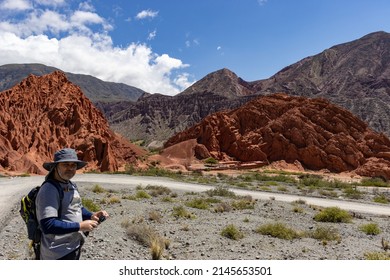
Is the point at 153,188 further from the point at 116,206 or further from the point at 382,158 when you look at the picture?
the point at 382,158

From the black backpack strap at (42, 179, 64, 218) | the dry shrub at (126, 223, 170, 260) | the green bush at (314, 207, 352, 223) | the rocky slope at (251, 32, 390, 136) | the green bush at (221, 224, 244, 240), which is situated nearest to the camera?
the black backpack strap at (42, 179, 64, 218)

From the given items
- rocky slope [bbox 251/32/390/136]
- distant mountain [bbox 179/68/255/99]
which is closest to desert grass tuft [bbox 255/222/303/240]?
rocky slope [bbox 251/32/390/136]

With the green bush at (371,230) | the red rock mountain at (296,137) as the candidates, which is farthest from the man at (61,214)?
the red rock mountain at (296,137)

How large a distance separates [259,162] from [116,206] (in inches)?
1509

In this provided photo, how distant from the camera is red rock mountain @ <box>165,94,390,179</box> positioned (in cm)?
4772

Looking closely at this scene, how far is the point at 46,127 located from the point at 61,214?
4064 cm

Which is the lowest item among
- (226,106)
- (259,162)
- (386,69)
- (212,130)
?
(259,162)

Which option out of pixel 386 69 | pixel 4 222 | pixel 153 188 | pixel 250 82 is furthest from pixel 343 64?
pixel 4 222

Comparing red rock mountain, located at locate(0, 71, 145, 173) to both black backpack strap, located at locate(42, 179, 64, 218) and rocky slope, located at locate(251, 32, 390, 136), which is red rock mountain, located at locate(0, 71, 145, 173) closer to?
black backpack strap, located at locate(42, 179, 64, 218)

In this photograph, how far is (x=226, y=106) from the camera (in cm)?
11706

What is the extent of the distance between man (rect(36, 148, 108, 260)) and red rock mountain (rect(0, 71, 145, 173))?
1335 inches

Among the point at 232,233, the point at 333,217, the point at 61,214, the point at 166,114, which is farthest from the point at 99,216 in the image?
the point at 166,114

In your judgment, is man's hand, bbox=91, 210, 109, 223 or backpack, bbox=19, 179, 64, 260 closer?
backpack, bbox=19, 179, 64, 260

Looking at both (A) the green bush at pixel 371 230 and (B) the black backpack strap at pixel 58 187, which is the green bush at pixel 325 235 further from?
(B) the black backpack strap at pixel 58 187
